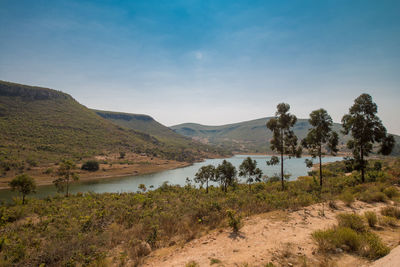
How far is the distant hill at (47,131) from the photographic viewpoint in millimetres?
72788

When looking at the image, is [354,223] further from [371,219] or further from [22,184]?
[22,184]

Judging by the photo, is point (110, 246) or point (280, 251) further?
point (110, 246)

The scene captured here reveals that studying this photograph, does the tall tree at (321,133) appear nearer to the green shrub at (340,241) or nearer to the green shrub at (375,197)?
the green shrub at (375,197)

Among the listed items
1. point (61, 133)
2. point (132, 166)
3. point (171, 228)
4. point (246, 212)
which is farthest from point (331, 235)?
point (61, 133)

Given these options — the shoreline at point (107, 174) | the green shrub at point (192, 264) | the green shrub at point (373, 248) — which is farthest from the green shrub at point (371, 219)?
the shoreline at point (107, 174)

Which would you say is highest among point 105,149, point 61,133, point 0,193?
point 61,133

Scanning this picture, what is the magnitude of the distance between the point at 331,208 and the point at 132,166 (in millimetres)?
88607

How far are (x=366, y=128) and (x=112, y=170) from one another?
8392 centimetres

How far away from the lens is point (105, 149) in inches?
3962

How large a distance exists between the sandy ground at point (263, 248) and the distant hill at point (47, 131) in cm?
7881

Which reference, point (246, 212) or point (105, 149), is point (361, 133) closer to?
point (246, 212)

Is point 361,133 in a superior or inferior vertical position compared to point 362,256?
superior

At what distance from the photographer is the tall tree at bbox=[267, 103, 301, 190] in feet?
64.8

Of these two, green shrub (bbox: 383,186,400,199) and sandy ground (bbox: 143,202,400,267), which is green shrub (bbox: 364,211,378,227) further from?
green shrub (bbox: 383,186,400,199)
